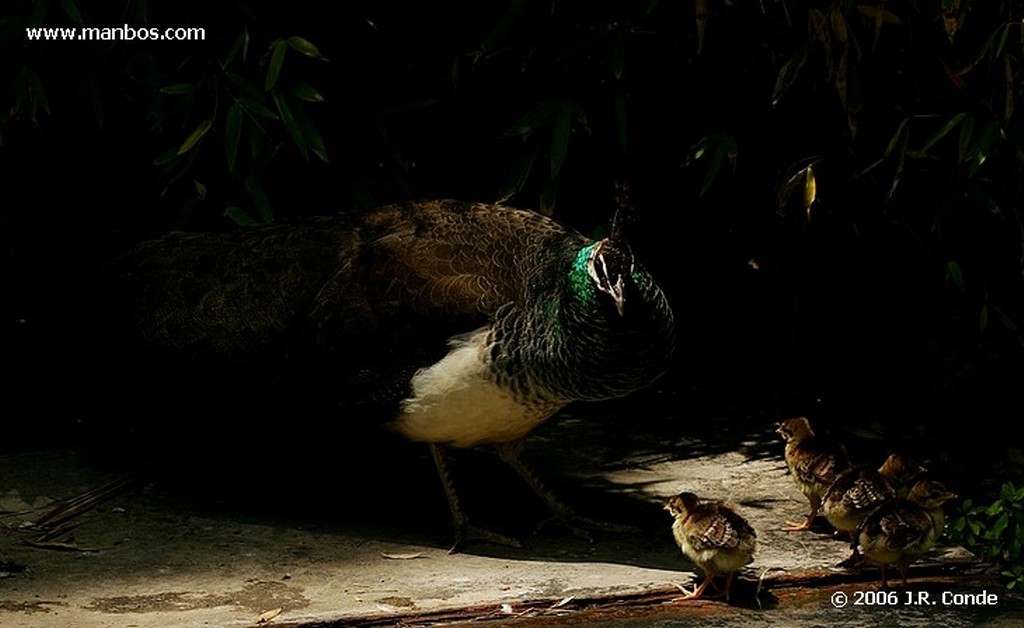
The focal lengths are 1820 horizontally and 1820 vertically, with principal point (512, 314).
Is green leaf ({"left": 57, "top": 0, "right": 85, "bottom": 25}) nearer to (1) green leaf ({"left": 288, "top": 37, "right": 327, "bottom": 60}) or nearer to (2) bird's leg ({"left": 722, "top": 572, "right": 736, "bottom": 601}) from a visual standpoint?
(1) green leaf ({"left": 288, "top": 37, "right": 327, "bottom": 60})

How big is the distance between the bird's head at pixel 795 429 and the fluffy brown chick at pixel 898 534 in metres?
0.63

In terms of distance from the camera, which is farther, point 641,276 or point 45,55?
point 45,55

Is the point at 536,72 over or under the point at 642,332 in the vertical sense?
over

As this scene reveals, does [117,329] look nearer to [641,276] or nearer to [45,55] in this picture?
[45,55]

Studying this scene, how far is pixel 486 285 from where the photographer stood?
5.46 m

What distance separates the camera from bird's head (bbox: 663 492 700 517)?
5098 millimetres

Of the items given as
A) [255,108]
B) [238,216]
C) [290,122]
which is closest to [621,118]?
[290,122]

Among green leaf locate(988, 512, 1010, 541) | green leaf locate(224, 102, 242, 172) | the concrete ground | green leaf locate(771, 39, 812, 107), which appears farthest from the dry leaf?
green leaf locate(771, 39, 812, 107)

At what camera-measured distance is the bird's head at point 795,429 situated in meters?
5.67

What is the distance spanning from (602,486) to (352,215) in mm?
1210

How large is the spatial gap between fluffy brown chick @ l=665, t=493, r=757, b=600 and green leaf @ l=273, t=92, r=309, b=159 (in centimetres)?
176

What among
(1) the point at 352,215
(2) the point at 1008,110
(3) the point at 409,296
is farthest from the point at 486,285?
(2) the point at 1008,110

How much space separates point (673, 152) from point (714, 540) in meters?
2.21

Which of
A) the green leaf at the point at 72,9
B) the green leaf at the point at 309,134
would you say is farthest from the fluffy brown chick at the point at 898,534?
the green leaf at the point at 72,9
